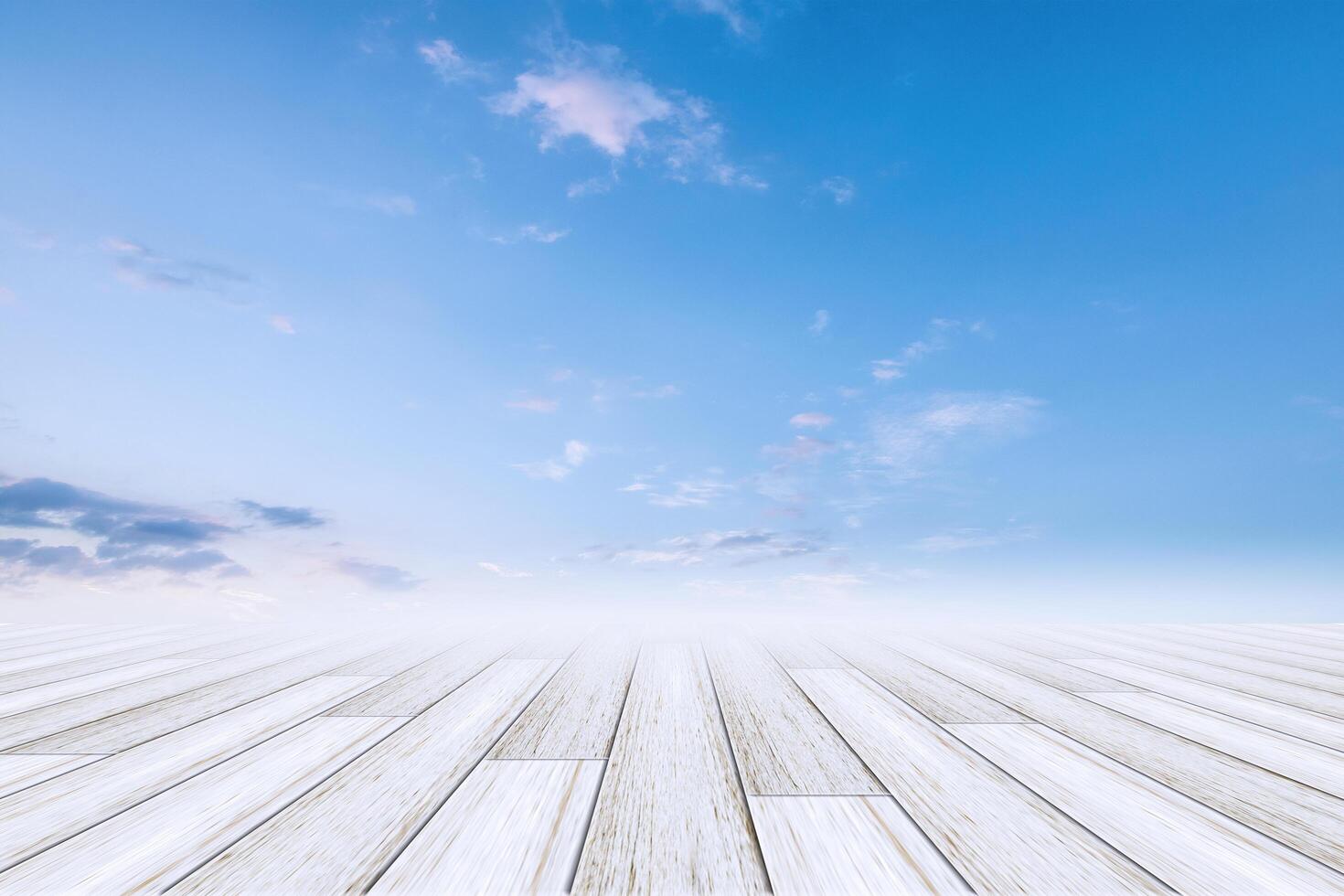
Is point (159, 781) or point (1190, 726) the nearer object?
point (159, 781)

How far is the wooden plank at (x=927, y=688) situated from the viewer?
5.37ft

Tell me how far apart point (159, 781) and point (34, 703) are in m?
1.15

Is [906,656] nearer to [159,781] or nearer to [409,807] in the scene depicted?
[409,807]

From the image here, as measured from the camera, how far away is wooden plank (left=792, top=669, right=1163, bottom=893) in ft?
2.60

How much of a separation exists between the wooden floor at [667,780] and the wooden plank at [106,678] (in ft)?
0.07

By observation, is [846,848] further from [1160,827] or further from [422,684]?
[422,684]

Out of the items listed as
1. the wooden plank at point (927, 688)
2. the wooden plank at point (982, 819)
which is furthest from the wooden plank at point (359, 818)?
the wooden plank at point (927, 688)

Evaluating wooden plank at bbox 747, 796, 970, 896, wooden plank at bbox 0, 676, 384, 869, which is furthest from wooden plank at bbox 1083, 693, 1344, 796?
wooden plank at bbox 0, 676, 384, 869

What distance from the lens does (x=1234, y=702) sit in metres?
1.86

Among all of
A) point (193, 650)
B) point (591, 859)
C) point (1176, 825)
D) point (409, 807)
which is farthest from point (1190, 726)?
point (193, 650)

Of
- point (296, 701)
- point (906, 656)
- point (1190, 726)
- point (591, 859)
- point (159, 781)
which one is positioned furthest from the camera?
point (906, 656)

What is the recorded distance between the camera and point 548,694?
1.82 m

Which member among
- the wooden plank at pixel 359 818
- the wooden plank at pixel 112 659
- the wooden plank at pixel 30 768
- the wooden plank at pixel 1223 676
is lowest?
the wooden plank at pixel 30 768

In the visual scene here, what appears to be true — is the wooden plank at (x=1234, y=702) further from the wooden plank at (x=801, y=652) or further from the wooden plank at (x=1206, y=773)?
the wooden plank at (x=801, y=652)
